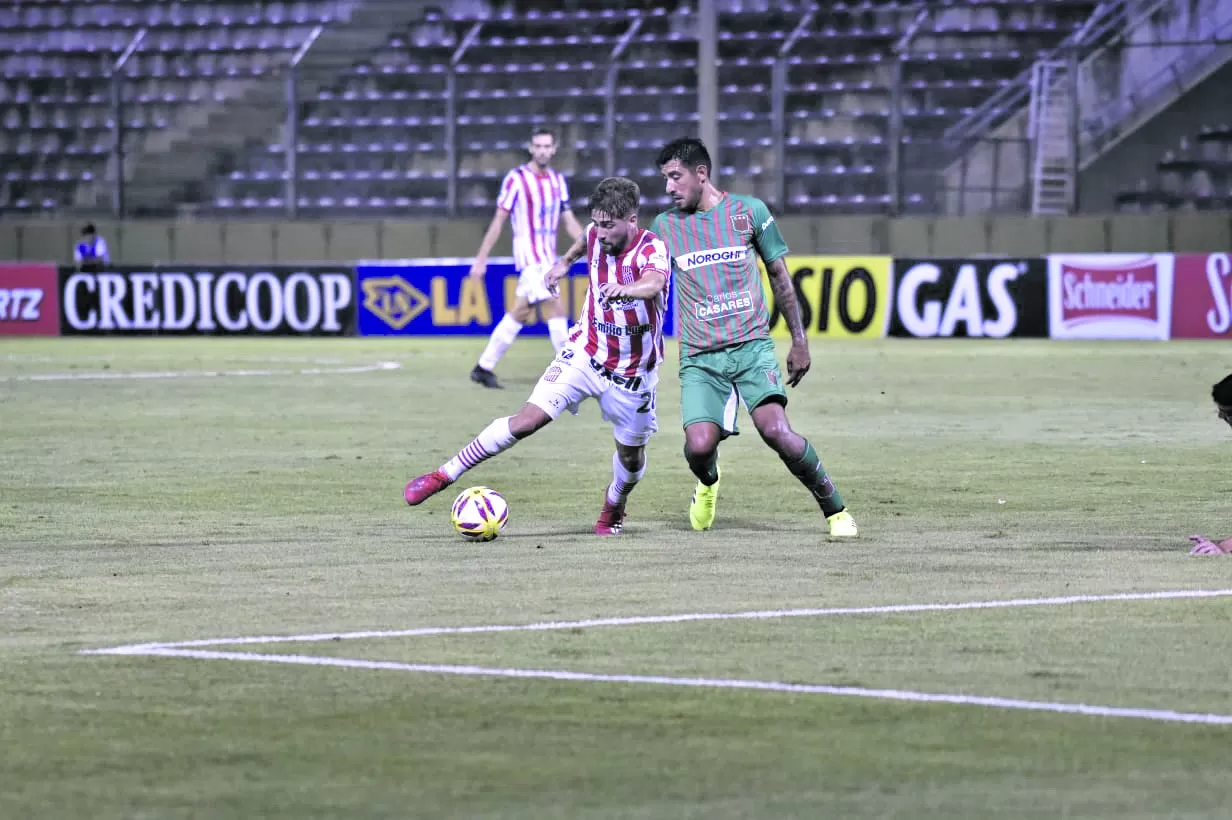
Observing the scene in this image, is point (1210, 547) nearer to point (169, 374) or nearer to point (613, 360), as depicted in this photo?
point (613, 360)

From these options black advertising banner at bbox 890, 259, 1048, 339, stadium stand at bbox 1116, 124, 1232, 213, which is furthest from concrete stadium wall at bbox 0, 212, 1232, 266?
black advertising banner at bbox 890, 259, 1048, 339

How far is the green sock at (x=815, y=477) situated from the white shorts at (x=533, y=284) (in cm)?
1027

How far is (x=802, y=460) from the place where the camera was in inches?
379

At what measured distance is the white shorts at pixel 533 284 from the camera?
20078 mm

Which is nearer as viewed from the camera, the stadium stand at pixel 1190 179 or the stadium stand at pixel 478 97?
the stadium stand at pixel 1190 179

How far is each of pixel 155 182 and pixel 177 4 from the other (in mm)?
5330

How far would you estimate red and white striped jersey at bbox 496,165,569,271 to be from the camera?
20.1m

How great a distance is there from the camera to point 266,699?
239 inches

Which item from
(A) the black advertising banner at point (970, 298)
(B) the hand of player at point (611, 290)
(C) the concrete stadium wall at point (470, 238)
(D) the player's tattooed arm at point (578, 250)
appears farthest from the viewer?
(C) the concrete stadium wall at point (470, 238)

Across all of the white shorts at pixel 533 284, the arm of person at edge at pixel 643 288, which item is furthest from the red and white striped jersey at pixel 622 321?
the white shorts at pixel 533 284

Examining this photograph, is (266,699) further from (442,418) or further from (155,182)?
(155,182)

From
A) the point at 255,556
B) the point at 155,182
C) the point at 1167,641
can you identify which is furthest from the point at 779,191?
the point at 1167,641

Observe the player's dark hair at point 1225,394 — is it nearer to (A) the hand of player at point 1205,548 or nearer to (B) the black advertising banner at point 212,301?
(A) the hand of player at point 1205,548

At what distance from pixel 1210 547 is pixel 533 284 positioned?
1180cm
